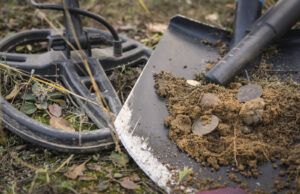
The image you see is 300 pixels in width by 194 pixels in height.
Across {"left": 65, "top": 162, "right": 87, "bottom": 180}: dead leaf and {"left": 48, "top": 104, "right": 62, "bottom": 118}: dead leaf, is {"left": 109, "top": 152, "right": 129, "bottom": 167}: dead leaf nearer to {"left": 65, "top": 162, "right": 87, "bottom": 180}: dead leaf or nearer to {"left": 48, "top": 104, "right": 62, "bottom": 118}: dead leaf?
{"left": 65, "top": 162, "right": 87, "bottom": 180}: dead leaf

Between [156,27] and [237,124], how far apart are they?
986 mm

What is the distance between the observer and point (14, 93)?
1652 mm

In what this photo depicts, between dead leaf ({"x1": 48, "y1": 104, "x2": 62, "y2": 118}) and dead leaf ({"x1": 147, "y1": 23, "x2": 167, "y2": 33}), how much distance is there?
2.50 ft

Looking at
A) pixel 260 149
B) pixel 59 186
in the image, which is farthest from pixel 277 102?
pixel 59 186

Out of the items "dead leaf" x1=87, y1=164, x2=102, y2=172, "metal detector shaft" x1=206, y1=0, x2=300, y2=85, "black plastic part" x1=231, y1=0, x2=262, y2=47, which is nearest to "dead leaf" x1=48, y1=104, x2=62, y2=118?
"dead leaf" x1=87, y1=164, x2=102, y2=172

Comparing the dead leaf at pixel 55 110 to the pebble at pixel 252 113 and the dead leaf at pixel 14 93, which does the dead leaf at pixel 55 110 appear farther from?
the pebble at pixel 252 113

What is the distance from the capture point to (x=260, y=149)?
134 cm

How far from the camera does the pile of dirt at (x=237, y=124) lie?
1.33m

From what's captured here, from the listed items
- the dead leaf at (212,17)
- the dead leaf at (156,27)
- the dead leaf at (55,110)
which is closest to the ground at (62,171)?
the dead leaf at (55,110)

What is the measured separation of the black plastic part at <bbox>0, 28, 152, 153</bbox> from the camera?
4.76 ft

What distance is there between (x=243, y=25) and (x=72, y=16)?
58cm

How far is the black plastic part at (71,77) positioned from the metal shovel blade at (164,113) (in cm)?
9

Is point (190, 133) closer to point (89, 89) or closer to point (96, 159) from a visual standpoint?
point (96, 159)

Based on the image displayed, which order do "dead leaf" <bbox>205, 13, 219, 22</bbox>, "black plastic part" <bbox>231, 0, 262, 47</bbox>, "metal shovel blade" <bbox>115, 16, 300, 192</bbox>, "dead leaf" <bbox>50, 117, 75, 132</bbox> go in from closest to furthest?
"metal shovel blade" <bbox>115, 16, 300, 192</bbox>
"dead leaf" <bbox>50, 117, 75, 132</bbox>
"black plastic part" <bbox>231, 0, 262, 47</bbox>
"dead leaf" <bbox>205, 13, 219, 22</bbox>
